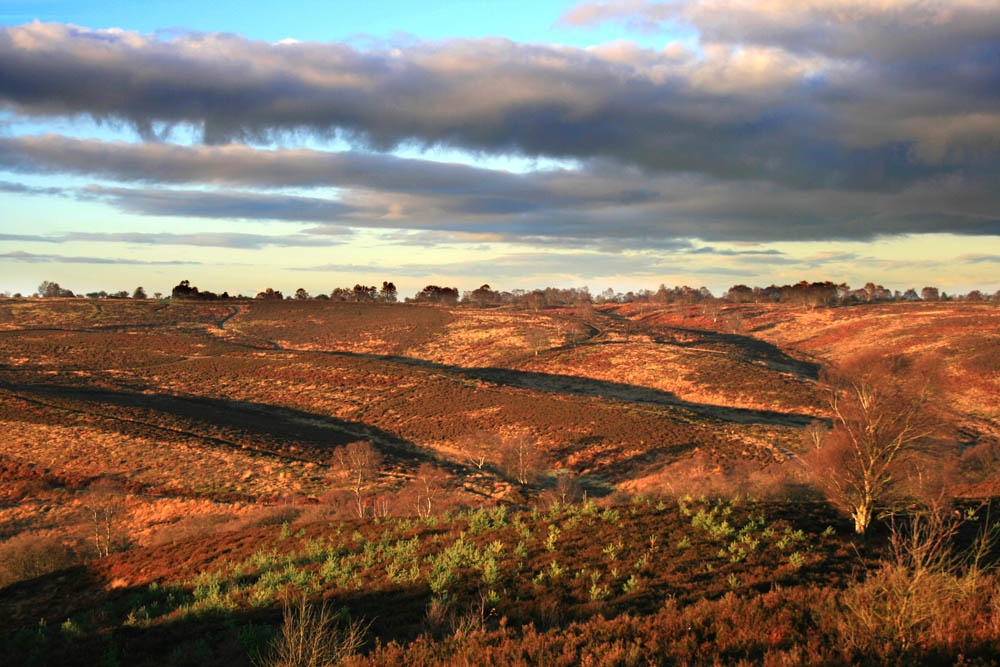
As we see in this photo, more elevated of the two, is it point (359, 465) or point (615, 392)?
point (359, 465)

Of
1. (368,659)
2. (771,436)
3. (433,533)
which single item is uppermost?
(368,659)

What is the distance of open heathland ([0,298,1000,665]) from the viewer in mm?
9836

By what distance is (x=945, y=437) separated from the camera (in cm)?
2177

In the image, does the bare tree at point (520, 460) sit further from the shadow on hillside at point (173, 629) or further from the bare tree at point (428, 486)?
the shadow on hillside at point (173, 629)

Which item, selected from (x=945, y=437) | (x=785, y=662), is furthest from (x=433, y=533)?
(x=945, y=437)

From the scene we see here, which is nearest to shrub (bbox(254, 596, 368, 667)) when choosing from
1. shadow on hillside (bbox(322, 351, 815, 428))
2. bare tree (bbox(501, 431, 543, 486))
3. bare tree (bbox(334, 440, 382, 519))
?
bare tree (bbox(334, 440, 382, 519))

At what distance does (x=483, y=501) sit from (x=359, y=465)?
31.8 feet

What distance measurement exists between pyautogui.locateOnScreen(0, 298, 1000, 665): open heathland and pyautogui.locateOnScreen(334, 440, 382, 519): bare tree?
50cm

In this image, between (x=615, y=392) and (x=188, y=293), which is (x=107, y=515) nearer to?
(x=615, y=392)

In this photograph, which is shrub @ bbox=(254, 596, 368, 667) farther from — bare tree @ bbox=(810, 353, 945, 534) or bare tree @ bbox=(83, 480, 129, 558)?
bare tree @ bbox=(83, 480, 129, 558)

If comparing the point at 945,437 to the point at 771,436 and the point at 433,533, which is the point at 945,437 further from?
the point at 771,436

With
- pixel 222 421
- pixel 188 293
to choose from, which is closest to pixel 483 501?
pixel 222 421

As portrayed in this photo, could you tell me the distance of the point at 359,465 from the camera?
42.8 metres

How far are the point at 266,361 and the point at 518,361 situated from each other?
41409mm
